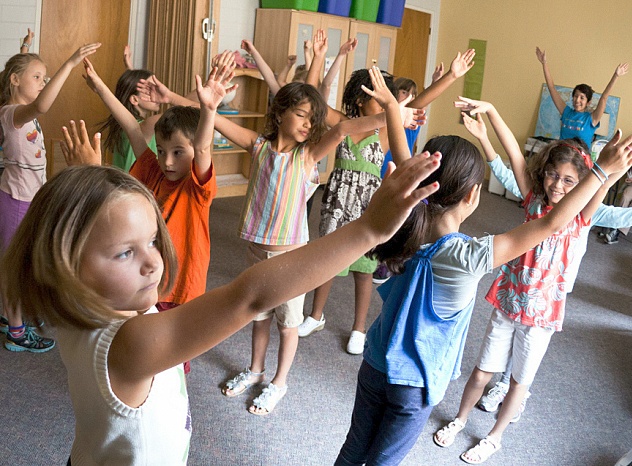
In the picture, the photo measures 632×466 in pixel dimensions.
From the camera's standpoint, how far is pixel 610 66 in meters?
6.79

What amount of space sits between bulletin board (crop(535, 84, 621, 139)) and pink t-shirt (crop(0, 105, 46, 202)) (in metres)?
5.59

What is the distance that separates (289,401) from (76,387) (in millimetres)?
1679

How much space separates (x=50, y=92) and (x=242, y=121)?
3.81m

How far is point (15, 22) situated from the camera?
15.6 ft

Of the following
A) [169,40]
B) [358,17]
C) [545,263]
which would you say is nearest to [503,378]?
[545,263]

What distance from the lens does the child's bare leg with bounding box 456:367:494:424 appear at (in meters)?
2.44

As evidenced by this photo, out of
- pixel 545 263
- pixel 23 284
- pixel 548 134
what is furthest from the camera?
pixel 548 134

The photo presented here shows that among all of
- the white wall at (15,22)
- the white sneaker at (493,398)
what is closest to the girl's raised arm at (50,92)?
the white sneaker at (493,398)

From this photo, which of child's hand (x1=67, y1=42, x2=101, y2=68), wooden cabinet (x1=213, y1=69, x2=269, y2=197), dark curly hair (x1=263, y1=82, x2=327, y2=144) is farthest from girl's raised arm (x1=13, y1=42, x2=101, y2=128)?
wooden cabinet (x1=213, y1=69, x2=269, y2=197)

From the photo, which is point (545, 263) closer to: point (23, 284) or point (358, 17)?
point (23, 284)

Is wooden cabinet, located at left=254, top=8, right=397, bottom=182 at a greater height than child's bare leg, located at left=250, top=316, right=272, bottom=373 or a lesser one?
greater

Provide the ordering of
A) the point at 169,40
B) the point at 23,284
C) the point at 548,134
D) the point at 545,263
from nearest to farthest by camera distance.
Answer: the point at 23,284 → the point at 545,263 → the point at 169,40 → the point at 548,134

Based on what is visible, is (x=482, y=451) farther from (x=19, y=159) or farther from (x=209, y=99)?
(x=19, y=159)

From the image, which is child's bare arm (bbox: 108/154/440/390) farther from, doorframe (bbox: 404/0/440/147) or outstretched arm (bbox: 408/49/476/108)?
doorframe (bbox: 404/0/440/147)
